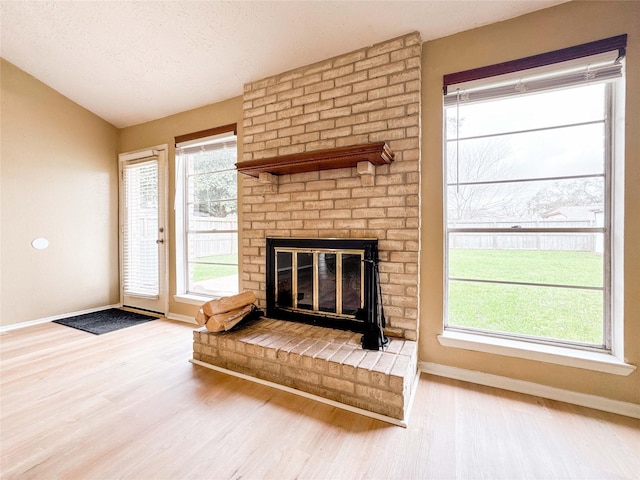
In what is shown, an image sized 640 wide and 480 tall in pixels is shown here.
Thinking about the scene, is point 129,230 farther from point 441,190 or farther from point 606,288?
point 606,288

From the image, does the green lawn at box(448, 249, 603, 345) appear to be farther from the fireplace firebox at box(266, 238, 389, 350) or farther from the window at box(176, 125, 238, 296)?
the window at box(176, 125, 238, 296)

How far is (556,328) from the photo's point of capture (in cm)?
190

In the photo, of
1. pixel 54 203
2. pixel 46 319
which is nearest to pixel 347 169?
pixel 54 203

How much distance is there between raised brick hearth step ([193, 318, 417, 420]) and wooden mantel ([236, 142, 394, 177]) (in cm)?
129

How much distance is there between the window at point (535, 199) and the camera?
178 centimetres

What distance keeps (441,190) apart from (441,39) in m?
1.10

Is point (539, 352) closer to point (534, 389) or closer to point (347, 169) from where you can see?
point (534, 389)

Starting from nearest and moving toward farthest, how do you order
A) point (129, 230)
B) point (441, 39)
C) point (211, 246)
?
point (441, 39), point (211, 246), point (129, 230)

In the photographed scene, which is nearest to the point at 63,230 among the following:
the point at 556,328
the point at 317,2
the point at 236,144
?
the point at 236,144

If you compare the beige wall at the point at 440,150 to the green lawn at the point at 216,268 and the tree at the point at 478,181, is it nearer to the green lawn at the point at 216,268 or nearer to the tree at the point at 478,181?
the tree at the point at 478,181

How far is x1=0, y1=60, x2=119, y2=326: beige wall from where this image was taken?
3.02 m

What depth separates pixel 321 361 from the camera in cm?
178

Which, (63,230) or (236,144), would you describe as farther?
(63,230)

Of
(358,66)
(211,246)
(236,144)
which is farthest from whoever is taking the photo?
(211,246)
